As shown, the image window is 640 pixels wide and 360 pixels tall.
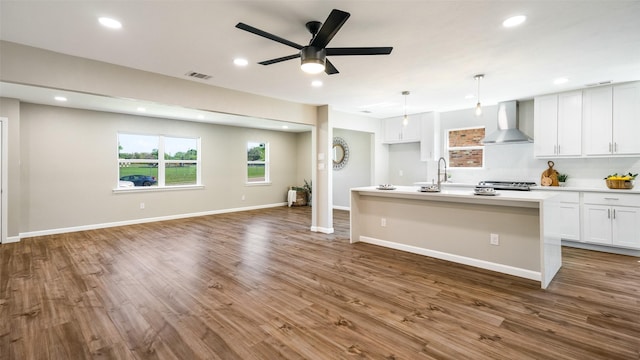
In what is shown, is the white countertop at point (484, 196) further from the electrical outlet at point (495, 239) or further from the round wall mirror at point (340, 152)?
the round wall mirror at point (340, 152)

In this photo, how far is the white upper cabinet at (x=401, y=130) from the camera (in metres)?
6.86

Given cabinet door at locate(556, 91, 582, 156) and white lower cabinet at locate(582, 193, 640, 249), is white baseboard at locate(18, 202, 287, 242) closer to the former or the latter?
cabinet door at locate(556, 91, 582, 156)

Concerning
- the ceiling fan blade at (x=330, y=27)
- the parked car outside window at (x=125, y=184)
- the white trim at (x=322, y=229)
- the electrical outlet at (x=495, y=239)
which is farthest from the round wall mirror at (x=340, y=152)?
the ceiling fan blade at (x=330, y=27)

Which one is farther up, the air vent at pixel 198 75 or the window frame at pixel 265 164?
the air vent at pixel 198 75

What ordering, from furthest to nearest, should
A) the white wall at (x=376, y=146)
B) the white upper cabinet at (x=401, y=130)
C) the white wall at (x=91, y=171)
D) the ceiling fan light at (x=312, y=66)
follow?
the white wall at (x=376, y=146), the white upper cabinet at (x=401, y=130), the white wall at (x=91, y=171), the ceiling fan light at (x=312, y=66)

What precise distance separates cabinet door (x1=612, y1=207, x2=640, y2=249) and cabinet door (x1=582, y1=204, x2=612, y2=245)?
64mm

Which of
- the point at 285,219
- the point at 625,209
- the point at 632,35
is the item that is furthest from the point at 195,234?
the point at 625,209

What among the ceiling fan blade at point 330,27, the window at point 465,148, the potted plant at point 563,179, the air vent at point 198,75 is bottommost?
the potted plant at point 563,179

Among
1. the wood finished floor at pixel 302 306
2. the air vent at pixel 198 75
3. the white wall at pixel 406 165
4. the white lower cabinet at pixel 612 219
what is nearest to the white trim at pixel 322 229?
the wood finished floor at pixel 302 306

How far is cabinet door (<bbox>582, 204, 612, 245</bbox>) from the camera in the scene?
4383mm

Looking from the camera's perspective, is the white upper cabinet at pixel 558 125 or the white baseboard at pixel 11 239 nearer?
the white upper cabinet at pixel 558 125

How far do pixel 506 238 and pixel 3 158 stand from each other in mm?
8044

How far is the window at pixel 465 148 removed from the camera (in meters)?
6.26

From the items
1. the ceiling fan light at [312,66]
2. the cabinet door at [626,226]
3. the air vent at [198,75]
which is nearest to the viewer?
the ceiling fan light at [312,66]
